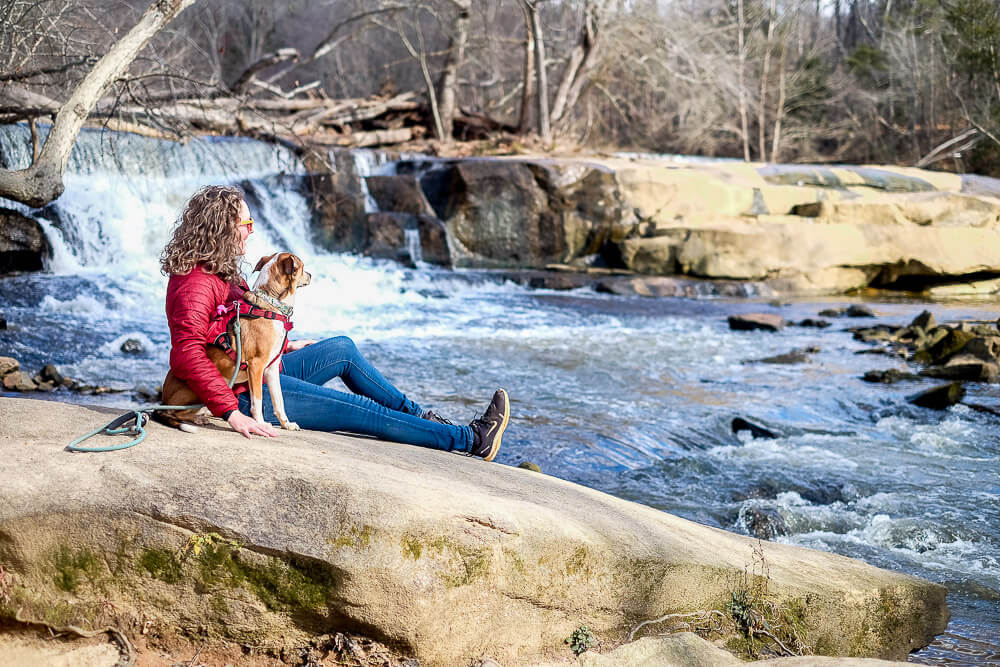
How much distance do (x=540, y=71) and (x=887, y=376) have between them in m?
15.6

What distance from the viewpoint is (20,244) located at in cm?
1218

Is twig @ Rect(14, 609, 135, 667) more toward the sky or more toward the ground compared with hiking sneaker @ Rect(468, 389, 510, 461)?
more toward the ground

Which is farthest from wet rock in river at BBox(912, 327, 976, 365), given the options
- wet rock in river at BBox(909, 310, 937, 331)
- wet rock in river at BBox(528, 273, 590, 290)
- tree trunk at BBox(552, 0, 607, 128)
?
tree trunk at BBox(552, 0, 607, 128)

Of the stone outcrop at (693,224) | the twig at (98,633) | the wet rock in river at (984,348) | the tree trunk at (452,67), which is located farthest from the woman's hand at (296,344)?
the tree trunk at (452,67)

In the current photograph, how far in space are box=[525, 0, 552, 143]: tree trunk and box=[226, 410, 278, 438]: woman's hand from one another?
19.8m

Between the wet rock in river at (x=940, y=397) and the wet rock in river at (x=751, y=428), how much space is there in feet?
6.75

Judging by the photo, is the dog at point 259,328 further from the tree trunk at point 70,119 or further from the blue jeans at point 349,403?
the tree trunk at point 70,119

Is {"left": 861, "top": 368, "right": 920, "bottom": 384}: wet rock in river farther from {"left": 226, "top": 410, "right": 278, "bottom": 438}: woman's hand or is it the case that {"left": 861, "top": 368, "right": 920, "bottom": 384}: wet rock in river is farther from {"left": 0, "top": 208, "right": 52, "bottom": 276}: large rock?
{"left": 0, "top": 208, "right": 52, "bottom": 276}: large rock

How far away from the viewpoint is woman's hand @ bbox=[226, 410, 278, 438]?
3.42m

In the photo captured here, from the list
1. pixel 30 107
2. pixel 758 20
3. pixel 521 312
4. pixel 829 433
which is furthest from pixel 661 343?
pixel 758 20

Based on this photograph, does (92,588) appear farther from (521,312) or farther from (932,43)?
(932,43)

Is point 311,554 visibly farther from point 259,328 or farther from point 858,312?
point 858,312

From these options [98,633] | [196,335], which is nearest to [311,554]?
[98,633]

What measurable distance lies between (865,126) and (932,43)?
3.27 metres
